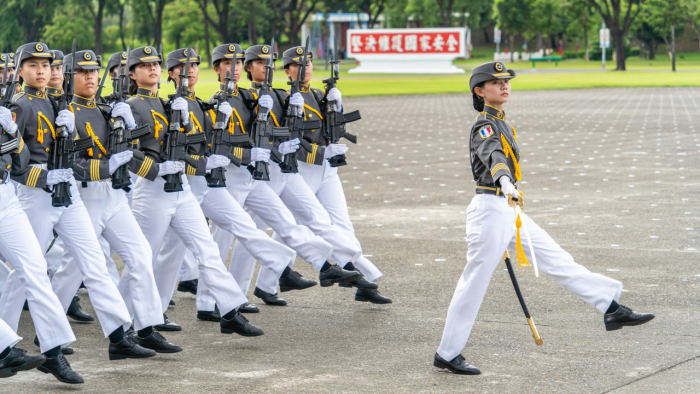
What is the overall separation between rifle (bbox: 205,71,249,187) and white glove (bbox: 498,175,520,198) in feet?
8.19

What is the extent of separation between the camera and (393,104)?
110 ft

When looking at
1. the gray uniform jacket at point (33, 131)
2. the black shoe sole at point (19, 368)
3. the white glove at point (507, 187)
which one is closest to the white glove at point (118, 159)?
the gray uniform jacket at point (33, 131)

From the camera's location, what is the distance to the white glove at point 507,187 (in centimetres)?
525

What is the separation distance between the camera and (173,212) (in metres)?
6.52

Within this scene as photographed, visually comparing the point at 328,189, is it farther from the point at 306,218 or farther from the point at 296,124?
the point at 296,124

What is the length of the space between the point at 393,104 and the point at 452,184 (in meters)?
19.3

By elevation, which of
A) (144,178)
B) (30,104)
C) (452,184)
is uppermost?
(30,104)

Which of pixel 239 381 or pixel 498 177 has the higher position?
pixel 498 177

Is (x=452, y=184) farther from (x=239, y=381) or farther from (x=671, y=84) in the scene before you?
(x=671, y=84)

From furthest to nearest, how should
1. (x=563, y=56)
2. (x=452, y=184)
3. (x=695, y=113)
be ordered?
(x=563, y=56) < (x=695, y=113) < (x=452, y=184)

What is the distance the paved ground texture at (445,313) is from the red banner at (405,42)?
3945 cm

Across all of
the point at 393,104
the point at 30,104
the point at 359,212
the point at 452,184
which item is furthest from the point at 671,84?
the point at 30,104

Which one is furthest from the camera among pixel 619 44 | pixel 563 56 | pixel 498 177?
pixel 563 56

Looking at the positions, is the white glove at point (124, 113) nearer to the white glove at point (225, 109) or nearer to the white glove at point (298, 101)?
the white glove at point (225, 109)
